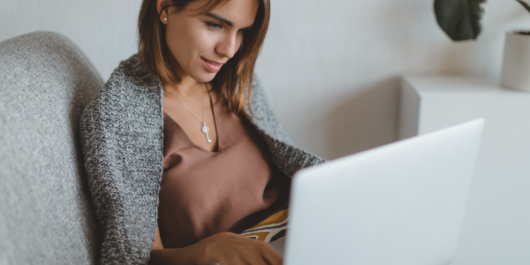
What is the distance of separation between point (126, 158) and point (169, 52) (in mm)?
293

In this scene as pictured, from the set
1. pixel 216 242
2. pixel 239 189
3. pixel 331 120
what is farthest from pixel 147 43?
pixel 331 120

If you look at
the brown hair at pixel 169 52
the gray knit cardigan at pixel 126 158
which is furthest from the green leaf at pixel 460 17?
the gray knit cardigan at pixel 126 158

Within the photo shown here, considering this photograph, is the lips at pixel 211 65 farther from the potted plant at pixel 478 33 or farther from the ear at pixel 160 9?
the potted plant at pixel 478 33

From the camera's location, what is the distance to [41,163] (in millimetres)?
591

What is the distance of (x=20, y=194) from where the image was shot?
51cm

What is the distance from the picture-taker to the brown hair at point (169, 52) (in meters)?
0.88

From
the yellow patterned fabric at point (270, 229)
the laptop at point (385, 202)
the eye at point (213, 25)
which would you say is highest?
the eye at point (213, 25)

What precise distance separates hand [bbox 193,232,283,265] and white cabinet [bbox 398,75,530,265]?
725 mm

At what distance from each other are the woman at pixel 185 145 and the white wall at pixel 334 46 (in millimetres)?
375

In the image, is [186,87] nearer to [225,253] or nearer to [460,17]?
[225,253]

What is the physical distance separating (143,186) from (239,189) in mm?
226

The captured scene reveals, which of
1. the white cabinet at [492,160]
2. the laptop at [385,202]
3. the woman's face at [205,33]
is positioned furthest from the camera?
the white cabinet at [492,160]

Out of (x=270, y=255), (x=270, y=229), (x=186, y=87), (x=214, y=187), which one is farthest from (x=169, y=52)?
(x=270, y=255)

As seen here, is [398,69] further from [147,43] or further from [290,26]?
[147,43]
